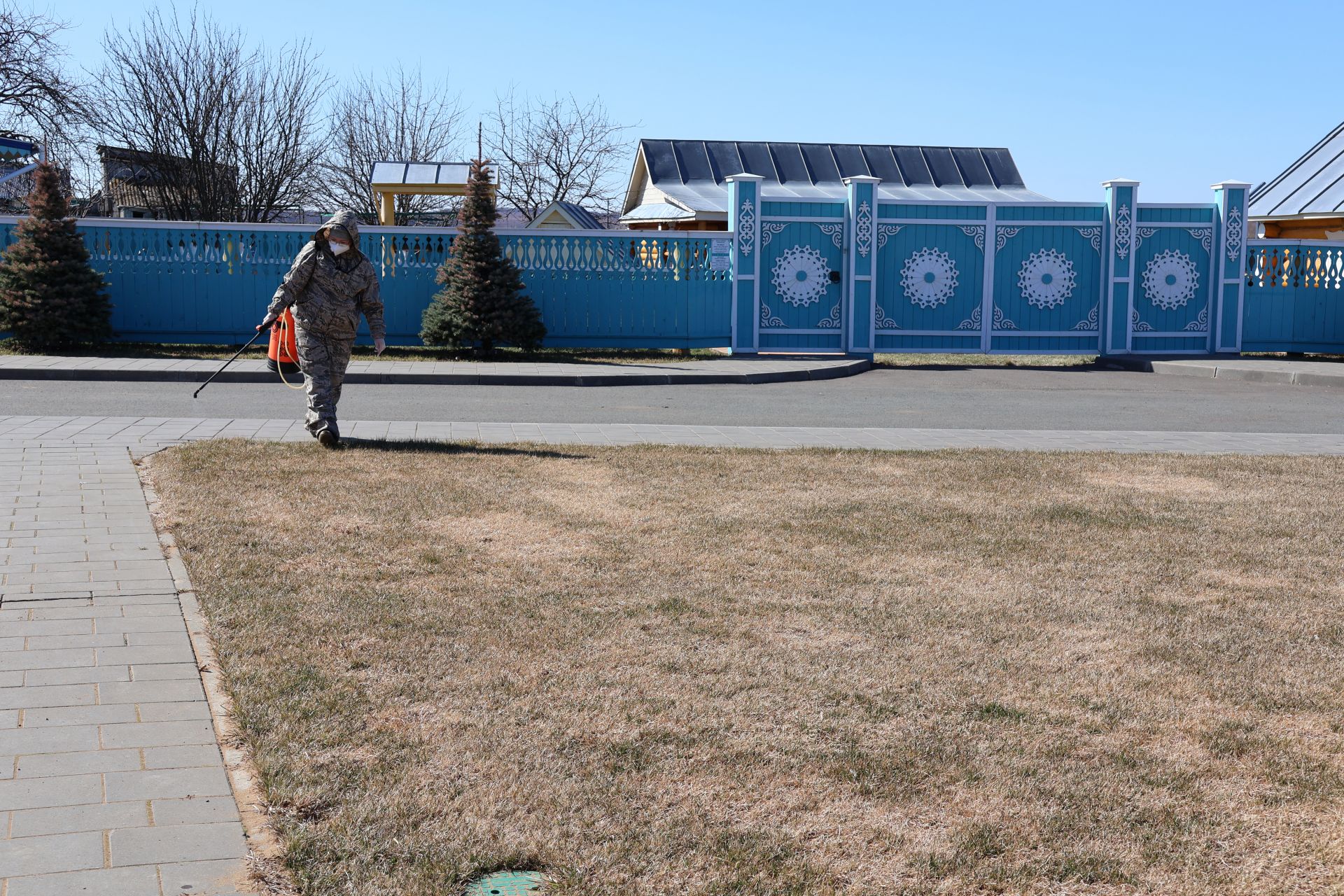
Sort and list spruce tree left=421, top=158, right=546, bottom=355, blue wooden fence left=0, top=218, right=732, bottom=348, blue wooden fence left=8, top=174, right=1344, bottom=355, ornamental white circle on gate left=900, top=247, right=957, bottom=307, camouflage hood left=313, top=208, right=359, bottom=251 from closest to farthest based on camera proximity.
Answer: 1. camouflage hood left=313, top=208, right=359, bottom=251
2. spruce tree left=421, top=158, right=546, bottom=355
3. blue wooden fence left=0, top=218, right=732, bottom=348
4. blue wooden fence left=8, top=174, right=1344, bottom=355
5. ornamental white circle on gate left=900, top=247, right=957, bottom=307

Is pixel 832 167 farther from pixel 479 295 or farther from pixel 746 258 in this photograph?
pixel 479 295

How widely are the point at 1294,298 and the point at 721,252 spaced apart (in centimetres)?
1001

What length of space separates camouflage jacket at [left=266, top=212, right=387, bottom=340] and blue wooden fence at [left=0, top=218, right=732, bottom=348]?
1034 cm

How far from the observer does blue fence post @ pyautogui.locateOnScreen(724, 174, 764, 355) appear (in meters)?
20.3

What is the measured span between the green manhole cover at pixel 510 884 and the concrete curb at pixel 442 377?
13179mm

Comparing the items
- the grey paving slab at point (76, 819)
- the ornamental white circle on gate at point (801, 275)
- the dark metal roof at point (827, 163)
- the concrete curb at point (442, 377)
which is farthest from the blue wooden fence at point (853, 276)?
the grey paving slab at point (76, 819)

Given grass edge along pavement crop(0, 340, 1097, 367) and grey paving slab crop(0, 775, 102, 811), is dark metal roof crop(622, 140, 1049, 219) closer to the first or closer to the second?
grass edge along pavement crop(0, 340, 1097, 367)

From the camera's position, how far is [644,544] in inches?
251

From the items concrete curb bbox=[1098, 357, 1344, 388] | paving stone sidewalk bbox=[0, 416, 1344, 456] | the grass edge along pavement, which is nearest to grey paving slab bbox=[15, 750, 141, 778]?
paving stone sidewalk bbox=[0, 416, 1344, 456]

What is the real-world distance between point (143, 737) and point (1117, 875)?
8.76 feet

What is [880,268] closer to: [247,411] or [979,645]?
[247,411]

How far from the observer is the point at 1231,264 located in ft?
70.7

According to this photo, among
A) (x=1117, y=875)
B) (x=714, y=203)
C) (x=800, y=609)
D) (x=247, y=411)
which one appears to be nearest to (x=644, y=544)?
(x=800, y=609)

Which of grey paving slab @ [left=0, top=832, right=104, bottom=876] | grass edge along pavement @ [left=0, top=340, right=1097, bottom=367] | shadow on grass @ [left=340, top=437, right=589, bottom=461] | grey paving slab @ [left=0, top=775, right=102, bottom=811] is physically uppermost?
grass edge along pavement @ [left=0, top=340, right=1097, bottom=367]
